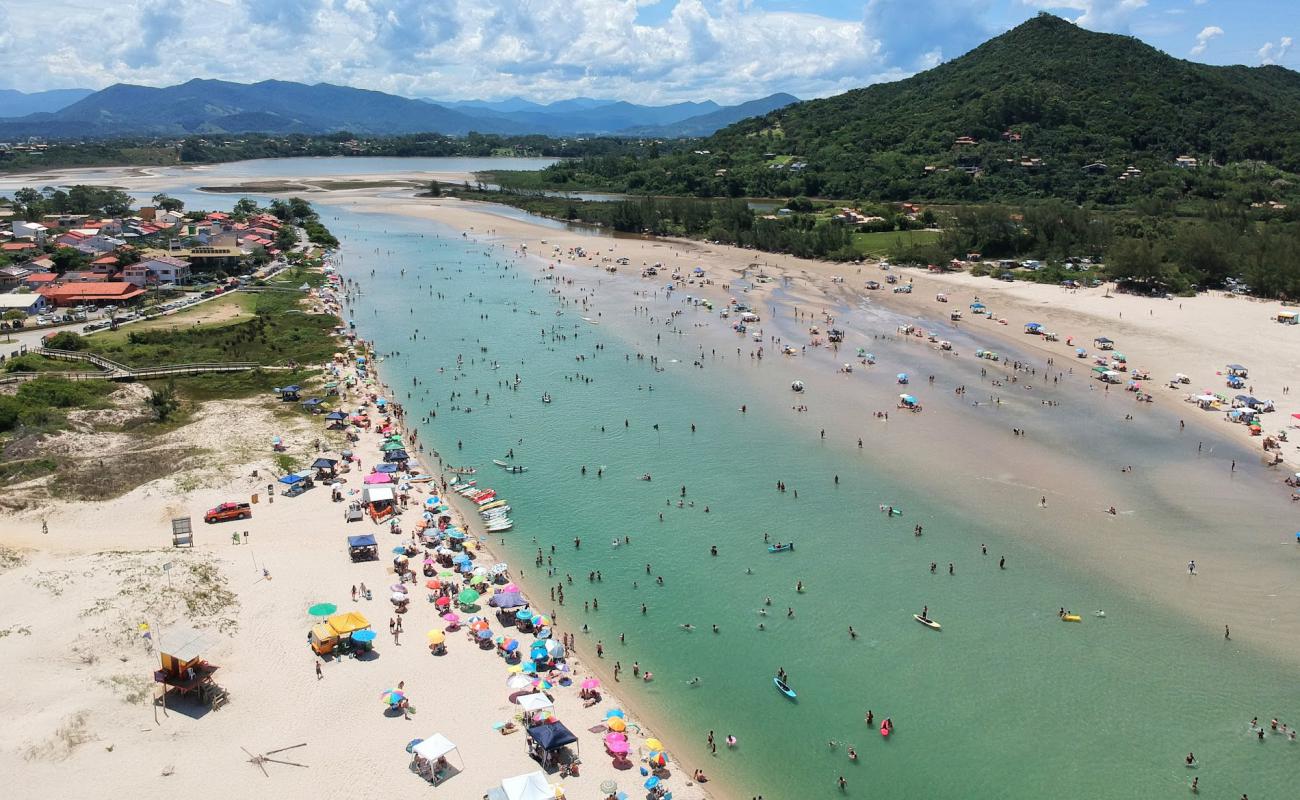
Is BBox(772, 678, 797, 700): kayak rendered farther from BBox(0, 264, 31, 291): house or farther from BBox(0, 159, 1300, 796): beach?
BBox(0, 264, 31, 291): house

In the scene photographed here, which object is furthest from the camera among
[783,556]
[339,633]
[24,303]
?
[24,303]

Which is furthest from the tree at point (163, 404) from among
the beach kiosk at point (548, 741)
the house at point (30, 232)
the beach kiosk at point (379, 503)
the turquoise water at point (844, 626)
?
the house at point (30, 232)

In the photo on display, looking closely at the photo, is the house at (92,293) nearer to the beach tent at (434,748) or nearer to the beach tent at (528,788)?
the beach tent at (434,748)

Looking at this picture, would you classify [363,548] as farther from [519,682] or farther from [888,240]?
[888,240]

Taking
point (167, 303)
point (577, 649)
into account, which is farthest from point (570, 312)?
point (577, 649)

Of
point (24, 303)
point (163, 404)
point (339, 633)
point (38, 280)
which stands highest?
point (38, 280)

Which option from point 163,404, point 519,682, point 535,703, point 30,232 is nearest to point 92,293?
point 30,232
